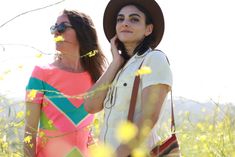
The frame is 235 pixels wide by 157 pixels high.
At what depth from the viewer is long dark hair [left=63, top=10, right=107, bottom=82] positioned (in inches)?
118

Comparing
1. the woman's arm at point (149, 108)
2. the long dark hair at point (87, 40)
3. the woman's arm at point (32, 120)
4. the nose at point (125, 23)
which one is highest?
the nose at point (125, 23)

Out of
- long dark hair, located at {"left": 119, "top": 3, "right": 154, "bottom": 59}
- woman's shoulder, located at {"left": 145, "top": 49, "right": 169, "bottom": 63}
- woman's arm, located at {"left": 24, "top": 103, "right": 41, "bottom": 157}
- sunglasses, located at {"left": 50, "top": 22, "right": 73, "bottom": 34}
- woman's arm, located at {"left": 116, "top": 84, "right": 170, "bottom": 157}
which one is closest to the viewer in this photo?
woman's arm, located at {"left": 116, "top": 84, "right": 170, "bottom": 157}

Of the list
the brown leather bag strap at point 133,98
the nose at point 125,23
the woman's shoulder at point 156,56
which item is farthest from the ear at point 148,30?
the brown leather bag strap at point 133,98

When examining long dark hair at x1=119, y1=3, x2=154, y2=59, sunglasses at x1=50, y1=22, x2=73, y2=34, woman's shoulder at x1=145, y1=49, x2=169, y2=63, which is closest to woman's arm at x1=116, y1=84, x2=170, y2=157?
woman's shoulder at x1=145, y1=49, x2=169, y2=63

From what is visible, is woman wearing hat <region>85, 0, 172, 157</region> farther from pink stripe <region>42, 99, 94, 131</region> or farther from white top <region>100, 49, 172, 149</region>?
pink stripe <region>42, 99, 94, 131</region>

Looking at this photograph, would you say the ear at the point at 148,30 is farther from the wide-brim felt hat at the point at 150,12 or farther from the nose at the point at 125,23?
the nose at the point at 125,23

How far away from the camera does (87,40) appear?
3023 mm

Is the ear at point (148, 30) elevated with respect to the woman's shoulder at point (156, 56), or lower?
elevated

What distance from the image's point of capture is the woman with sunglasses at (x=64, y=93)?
2.85 metres

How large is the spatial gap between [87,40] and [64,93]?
0.33 m

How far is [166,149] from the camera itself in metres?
2.26

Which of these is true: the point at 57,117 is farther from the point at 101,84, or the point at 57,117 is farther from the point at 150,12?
the point at 150,12

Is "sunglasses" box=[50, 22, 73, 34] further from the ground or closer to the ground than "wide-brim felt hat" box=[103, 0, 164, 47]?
closer to the ground

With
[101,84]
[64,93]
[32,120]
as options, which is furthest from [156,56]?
[32,120]
